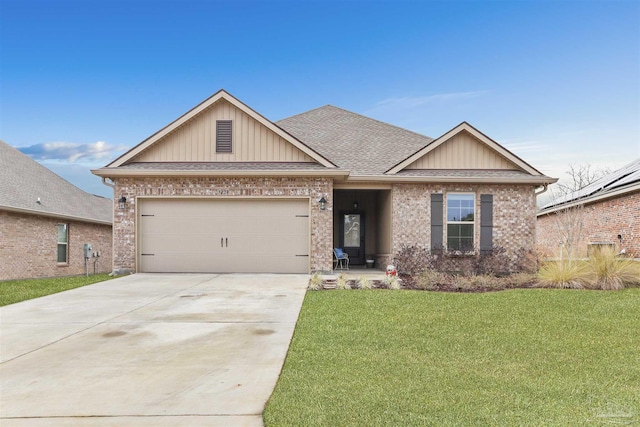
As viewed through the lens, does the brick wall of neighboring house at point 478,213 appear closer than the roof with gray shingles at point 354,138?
Yes

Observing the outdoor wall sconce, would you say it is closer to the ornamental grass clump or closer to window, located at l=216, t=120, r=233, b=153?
window, located at l=216, t=120, r=233, b=153

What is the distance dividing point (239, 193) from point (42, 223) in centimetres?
988

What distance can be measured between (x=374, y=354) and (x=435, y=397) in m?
1.48

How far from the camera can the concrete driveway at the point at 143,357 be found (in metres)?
3.89

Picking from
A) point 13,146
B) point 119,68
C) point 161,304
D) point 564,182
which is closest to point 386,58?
point 564,182

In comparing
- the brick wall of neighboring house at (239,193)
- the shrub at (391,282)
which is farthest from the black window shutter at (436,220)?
the brick wall of neighboring house at (239,193)

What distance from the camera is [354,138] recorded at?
1880 cm

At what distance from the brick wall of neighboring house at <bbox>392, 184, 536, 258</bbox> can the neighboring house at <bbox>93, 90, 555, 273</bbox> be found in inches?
1.3

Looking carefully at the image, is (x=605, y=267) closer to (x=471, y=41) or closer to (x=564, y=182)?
(x=564, y=182)

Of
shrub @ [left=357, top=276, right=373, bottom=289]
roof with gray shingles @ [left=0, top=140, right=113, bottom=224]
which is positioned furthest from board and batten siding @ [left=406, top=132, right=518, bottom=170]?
roof with gray shingles @ [left=0, top=140, right=113, bottom=224]

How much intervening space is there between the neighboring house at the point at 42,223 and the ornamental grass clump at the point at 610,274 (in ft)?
60.3

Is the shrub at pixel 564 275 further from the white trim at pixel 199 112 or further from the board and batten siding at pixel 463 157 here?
the white trim at pixel 199 112

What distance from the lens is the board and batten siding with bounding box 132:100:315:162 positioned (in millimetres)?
14570

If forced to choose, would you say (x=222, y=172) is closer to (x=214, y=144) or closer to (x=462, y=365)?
(x=214, y=144)
